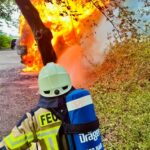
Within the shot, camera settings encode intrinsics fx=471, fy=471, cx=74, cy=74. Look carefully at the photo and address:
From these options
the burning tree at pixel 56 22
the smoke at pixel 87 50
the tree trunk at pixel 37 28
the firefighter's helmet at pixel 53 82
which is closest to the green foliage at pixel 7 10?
the burning tree at pixel 56 22

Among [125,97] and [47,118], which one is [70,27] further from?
[47,118]

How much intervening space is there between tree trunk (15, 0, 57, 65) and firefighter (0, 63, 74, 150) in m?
10.8

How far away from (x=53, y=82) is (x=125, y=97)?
22.0 feet

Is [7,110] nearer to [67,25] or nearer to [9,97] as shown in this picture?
[9,97]

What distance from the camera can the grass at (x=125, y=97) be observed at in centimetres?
674

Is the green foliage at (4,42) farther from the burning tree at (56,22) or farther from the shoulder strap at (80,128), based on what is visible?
the shoulder strap at (80,128)

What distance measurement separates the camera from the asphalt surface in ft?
34.7

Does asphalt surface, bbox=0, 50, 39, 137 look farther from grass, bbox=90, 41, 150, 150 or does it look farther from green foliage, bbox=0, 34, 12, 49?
green foliage, bbox=0, 34, 12, 49

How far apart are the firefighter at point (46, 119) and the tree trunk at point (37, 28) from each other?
1075cm

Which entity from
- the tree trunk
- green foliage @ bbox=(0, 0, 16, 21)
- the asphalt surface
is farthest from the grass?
green foliage @ bbox=(0, 0, 16, 21)

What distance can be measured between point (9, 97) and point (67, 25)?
14.0 ft

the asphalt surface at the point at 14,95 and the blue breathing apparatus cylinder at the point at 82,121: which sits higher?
the blue breathing apparatus cylinder at the point at 82,121

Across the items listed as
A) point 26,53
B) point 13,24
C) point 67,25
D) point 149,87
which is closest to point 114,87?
point 149,87

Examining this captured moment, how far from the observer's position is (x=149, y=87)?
32.8 feet
